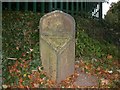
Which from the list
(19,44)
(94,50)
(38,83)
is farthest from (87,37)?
(38,83)

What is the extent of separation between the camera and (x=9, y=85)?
258 inches

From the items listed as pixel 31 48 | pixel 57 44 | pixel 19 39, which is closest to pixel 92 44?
pixel 31 48

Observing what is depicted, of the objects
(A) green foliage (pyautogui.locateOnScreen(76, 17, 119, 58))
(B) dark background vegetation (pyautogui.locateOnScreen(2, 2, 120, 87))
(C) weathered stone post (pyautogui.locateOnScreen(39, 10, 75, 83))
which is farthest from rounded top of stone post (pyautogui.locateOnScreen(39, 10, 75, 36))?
(A) green foliage (pyautogui.locateOnScreen(76, 17, 119, 58))

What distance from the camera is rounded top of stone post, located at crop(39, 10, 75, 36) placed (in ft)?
23.0

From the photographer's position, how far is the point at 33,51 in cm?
778

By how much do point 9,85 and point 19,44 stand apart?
69.5 inches

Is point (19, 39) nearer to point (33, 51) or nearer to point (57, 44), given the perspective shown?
point (33, 51)

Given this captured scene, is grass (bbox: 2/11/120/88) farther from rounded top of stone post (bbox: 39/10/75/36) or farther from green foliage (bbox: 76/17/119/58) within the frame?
rounded top of stone post (bbox: 39/10/75/36)

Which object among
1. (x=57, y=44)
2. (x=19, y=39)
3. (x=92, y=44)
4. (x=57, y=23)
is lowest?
(x=92, y=44)

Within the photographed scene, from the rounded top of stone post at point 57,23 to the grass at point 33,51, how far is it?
32.2 inches

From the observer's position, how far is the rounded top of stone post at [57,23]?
276 inches

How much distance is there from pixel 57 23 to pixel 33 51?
1129 millimetres

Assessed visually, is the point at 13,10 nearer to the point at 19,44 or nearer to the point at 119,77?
the point at 19,44

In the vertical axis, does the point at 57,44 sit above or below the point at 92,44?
above
